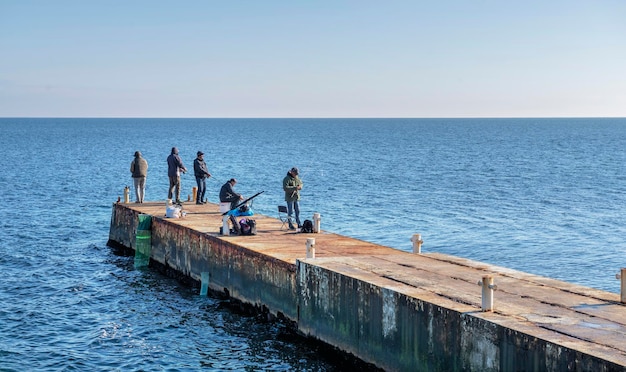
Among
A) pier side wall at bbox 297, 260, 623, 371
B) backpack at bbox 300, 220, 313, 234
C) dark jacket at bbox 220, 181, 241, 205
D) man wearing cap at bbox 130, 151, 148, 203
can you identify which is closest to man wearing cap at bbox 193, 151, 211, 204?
man wearing cap at bbox 130, 151, 148, 203

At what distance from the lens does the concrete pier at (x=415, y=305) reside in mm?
11312

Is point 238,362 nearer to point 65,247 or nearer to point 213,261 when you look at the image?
point 213,261

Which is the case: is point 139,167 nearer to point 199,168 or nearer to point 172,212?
point 199,168

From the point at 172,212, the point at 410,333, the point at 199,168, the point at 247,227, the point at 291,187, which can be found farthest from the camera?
the point at 199,168

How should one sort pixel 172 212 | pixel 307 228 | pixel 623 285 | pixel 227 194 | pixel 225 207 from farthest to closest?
pixel 172 212
pixel 225 207
pixel 227 194
pixel 307 228
pixel 623 285

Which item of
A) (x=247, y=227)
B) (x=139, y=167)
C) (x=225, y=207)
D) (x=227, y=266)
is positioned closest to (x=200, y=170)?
(x=139, y=167)

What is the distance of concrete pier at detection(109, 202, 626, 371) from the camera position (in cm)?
1131

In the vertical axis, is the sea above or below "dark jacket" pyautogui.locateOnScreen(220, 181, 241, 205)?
below

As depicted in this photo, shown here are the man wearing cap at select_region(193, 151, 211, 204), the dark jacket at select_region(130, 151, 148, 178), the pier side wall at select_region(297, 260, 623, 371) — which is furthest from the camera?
the dark jacket at select_region(130, 151, 148, 178)

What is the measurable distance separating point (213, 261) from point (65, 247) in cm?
1075

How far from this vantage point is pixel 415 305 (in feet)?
43.5

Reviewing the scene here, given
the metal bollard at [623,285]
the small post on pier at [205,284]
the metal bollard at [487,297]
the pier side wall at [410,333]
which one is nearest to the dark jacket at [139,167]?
the small post on pier at [205,284]

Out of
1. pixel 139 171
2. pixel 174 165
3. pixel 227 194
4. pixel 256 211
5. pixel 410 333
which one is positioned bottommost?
pixel 256 211

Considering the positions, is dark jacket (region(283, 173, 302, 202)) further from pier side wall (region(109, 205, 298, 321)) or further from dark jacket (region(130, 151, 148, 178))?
dark jacket (region(130, 151, 148, 178))
